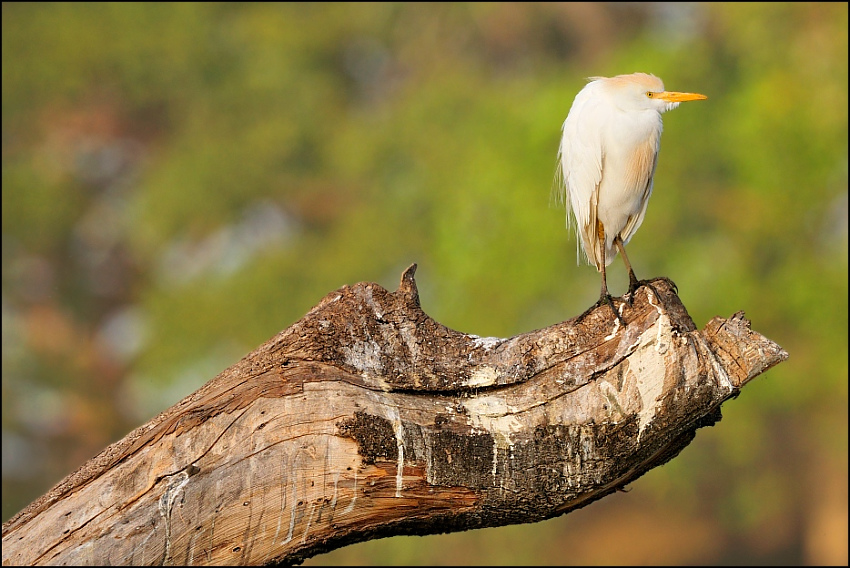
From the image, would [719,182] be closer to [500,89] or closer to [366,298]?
[500,89]

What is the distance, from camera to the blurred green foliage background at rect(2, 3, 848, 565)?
8.96 metres

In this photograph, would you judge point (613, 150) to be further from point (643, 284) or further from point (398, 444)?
point (398, 444)

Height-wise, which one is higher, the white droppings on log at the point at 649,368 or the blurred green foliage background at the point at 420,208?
the blurred green foliage background at the point at 420,208

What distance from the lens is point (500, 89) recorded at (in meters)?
11.7

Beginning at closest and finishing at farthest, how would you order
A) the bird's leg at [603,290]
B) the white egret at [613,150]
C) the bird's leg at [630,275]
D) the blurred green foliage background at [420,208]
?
1. the bird's leg at [603,290]
2. the bird's leg at [630,275]
3. the white egret at [613,150]
4. the blurred green foliage background at [420,208]

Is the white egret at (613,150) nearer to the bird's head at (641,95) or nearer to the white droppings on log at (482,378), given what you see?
the bird's head at (641,95)

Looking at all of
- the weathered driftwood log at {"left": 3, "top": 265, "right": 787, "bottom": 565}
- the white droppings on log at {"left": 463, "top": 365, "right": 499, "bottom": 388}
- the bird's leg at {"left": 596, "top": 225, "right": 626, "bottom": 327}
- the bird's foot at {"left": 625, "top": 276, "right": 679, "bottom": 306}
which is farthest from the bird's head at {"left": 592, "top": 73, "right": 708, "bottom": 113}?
the white droppings on log at {"left": 463, "top": 365, "right": 499, "bottom": 388}

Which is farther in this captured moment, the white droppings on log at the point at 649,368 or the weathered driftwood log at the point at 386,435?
the white droppings on log at the point at 649,368

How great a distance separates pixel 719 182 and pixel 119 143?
8.02 meters

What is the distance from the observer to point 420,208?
11.0 m

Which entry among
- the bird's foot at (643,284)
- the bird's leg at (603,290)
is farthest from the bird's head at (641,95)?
the bird's foot at (643,284)

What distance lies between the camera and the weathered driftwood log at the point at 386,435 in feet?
7.65

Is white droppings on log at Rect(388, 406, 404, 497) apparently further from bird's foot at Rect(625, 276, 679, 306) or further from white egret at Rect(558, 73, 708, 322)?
white egret at Rect(558, 73, 708, 322)

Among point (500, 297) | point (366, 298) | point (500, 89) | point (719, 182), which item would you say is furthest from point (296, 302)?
point (366, 298)
